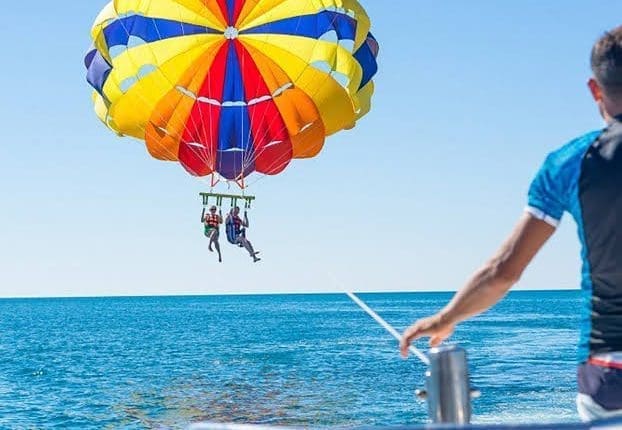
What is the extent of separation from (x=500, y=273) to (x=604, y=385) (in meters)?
0.38

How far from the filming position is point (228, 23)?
14.0 meters

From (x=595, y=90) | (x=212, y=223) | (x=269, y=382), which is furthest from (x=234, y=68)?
(x=269, y=382)

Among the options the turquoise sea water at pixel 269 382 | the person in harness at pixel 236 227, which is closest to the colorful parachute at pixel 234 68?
the person in harness at pixel 236 227

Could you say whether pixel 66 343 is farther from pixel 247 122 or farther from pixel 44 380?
pixel 247 122

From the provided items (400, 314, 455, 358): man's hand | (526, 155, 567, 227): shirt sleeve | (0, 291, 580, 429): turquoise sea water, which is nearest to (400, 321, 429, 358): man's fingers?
(400, 314, 455, 358): man's hand

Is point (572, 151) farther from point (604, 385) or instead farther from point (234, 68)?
point (234, 68)

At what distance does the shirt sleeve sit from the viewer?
2.43m

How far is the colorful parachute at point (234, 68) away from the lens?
1375cm

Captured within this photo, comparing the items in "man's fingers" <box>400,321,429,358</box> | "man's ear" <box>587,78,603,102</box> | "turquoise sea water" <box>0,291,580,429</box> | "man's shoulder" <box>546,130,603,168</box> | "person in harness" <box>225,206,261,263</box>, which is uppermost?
"person in harness" <box>225,206,261,263</box>

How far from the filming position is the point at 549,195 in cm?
244

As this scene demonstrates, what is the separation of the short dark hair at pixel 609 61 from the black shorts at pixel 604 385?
0.71 meters

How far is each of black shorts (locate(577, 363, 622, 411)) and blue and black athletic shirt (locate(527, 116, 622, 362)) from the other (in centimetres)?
6

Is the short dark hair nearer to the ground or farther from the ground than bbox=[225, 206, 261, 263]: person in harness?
nearer to the ground

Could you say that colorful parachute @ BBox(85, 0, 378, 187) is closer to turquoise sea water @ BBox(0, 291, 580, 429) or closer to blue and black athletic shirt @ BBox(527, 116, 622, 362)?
turquoise sea water @ BBox(0, 291, 580, 429)
